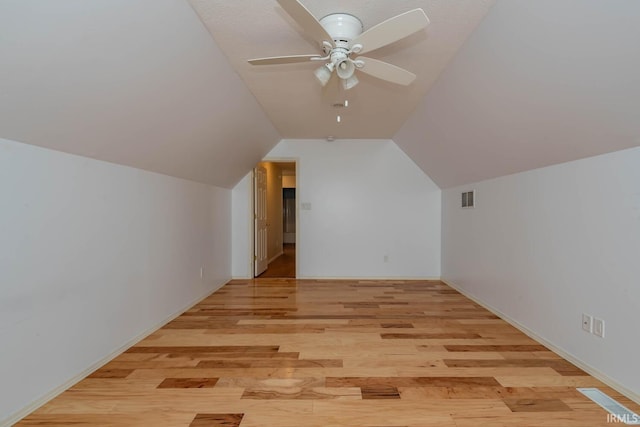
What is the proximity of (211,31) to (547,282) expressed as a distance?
3.29 m

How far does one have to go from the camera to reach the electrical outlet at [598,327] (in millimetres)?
2055

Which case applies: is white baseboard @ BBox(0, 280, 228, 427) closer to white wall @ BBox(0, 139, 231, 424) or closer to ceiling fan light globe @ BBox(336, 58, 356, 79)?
white wall @ BBox(0, 139, 231, 424)

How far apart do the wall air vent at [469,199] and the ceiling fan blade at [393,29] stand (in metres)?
2.85

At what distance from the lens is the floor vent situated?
65.9 inches

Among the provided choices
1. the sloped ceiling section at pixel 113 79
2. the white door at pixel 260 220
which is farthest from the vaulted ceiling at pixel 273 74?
the white door at pixel 260 220

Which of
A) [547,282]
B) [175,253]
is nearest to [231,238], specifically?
[175,253]

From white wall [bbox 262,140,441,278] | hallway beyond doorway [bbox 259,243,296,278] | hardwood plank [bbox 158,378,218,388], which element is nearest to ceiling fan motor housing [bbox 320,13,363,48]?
hardwood plank [bbox 158,378,218,388]

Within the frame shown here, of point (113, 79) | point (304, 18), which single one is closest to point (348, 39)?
point (304, 18)

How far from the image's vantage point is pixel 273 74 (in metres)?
2.66

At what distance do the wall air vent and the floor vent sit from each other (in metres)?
2.39

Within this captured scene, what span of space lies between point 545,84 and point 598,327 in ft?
5.53

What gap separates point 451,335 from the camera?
2822mm

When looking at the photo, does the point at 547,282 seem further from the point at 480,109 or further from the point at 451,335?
the point at 480,109
